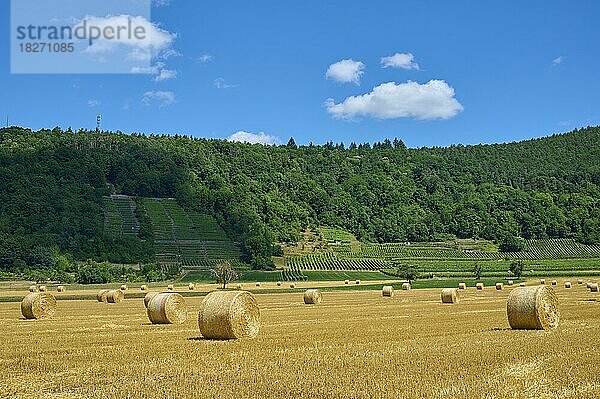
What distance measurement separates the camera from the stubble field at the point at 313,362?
33.5ft

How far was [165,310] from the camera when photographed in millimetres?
23172

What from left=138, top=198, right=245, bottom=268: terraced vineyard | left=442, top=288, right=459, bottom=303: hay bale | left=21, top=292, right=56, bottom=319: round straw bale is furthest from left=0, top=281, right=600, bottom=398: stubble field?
left=138, top=198, right=245, bottom=268: terraced vineyard

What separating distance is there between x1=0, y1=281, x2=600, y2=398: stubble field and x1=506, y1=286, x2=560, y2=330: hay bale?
50 centimetres

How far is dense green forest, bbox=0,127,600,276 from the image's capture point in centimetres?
12038

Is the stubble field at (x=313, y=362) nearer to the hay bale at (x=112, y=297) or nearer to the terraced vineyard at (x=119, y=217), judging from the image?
the hay bale at (x=112, y=297)

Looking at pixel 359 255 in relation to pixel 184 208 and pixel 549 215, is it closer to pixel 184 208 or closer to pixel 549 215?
pixel 184 208

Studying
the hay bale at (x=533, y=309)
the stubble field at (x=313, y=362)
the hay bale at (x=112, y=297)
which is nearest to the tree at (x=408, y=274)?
the hay bale at (x=112, y=297)

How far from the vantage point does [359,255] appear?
5089 inches

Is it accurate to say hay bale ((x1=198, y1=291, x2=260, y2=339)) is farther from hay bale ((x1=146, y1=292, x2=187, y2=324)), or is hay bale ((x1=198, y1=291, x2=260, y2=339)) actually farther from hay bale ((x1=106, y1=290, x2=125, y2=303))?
hay bale ((x1=106, y1=290, x2=125, y2=303))

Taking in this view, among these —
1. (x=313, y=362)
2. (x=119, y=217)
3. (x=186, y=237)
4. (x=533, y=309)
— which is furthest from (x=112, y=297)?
(x=119, y=217)

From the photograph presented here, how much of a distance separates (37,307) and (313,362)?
1768 cm

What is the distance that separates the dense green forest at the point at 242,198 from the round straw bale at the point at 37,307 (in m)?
77.6

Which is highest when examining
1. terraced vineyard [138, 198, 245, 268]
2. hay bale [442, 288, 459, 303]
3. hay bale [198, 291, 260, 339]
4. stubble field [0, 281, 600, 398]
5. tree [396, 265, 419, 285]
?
terraced vineyard [138, 198, 245, 268]

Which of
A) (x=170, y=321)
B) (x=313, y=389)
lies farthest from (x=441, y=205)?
(x=313, y=389)
